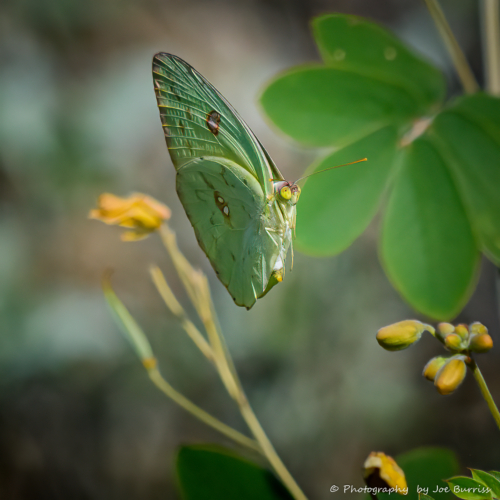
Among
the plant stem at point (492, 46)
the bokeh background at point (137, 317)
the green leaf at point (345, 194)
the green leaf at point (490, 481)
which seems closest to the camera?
the green leaf at point (490, 481)

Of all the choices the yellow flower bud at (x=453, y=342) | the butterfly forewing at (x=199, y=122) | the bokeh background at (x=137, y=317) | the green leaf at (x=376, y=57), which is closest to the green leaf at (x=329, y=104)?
the green leaf at (x=376, y=57)

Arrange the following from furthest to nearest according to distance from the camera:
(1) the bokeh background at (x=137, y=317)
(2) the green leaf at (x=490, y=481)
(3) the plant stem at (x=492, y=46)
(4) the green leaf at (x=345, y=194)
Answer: (1) the bokeh background at (x=137, y=317), (3) the plant stem at (x=492, y=46), (4) the green leaf at (x=345, y=194), (2) the green leaf at (x=490, y=481)

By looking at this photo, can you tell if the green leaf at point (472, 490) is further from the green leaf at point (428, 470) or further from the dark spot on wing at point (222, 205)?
the dark spot on wing at point (222, 205)

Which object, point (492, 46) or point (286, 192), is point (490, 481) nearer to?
point (286, 192)

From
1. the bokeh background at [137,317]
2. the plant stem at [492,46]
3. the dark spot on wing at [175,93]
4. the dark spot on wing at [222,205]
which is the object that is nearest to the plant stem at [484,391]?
the dark spot on wing at [222,205]

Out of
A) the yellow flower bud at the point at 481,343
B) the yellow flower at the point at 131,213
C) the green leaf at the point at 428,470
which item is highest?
the yellow flower at the point at 131,213

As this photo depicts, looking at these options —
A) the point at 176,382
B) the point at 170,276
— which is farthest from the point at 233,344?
the point at 170,276

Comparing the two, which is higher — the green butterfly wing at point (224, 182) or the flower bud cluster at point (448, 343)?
the green butterfly wing at point (224, 182)

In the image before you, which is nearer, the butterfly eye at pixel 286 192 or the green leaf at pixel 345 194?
the butterfly eye at pixel 286 192

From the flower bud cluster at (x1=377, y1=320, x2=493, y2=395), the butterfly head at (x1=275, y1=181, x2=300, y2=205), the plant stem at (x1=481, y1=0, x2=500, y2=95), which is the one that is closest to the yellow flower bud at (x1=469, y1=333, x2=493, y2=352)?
the flower bud cluster at (x1=377, y1=320, x2=493, y2=395)
